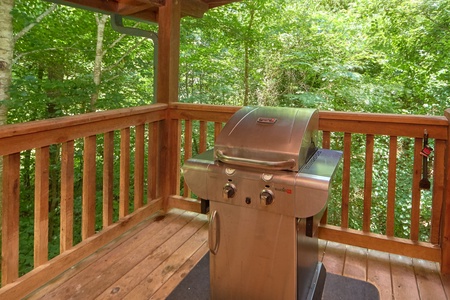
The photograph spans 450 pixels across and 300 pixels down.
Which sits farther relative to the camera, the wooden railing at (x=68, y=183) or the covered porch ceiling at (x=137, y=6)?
the covered porch ceiling at (x=137, y=6)

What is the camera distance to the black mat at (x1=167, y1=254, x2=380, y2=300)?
185 cm

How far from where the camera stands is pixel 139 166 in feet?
8.89

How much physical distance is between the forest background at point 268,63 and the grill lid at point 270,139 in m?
3.73

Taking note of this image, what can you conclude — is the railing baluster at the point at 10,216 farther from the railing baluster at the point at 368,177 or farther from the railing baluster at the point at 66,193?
the railing baluster at the point at 368,177

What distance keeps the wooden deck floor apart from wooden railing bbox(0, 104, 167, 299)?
0.38ft

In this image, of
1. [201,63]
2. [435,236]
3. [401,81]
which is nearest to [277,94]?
[201,63]

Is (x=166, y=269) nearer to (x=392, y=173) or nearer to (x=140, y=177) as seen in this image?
(x=140, y=177)

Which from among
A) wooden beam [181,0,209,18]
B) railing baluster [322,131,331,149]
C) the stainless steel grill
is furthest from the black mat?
wooden beam [181,0,209,18]

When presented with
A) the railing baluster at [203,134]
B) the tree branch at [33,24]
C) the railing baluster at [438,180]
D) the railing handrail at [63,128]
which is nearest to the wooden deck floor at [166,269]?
the railing baluster at [438,180]

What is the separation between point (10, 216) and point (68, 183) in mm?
388

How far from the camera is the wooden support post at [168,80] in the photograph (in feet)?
9.63

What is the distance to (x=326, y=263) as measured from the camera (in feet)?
7.36

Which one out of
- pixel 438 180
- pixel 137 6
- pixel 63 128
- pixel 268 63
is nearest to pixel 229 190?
pixel 63 128

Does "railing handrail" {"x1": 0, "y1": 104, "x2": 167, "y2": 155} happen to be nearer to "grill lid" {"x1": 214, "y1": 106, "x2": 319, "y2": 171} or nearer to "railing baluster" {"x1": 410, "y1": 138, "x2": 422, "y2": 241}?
"grill lid" {"x1": 214, "y1": 106, "x2": 319, "y2": 171}
